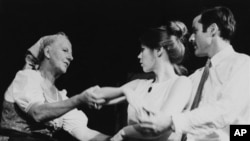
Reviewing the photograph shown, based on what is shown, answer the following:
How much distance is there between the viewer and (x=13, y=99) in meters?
1.99

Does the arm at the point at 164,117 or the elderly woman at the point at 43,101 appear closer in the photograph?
the arm at the point at 164,117

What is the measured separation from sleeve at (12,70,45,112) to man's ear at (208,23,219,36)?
82cm

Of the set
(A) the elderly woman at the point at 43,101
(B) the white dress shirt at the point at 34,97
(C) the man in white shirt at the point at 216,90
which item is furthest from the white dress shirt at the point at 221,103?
(B) the white dress shirt at the point at 34,97

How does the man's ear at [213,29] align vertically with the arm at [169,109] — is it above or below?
above

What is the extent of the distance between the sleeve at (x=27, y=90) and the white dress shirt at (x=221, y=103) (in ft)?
2.37

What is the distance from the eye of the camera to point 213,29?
1825mm

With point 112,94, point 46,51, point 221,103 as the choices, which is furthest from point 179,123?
point 46,51

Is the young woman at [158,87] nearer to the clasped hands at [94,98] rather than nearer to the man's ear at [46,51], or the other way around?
the clasped hands at [94,98]

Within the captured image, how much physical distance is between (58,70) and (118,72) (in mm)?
305

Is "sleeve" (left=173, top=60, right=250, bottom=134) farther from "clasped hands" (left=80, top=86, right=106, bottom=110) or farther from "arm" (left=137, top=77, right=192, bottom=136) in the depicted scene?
"clasped hands" (left=80, top=86, right=106, bottom=110)

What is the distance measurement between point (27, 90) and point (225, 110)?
915 millimetres

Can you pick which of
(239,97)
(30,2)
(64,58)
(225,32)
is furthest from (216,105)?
(30,2)

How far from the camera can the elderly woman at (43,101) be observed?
6.35 ft

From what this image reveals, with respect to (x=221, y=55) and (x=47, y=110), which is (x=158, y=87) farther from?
(x=47, y=110)
